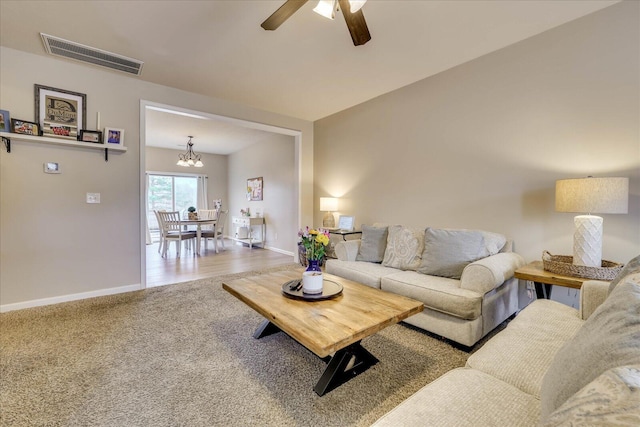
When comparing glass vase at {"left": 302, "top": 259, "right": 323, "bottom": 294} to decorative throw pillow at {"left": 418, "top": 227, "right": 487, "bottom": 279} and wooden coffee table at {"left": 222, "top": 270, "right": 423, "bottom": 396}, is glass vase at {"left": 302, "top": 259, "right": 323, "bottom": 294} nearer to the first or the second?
wooden coffee table at {"left": 222, "top": 270, "right": 423, "bottom": 396}

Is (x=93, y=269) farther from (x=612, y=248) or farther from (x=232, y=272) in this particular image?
(x=612, y=248)

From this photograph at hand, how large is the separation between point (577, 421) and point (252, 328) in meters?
2.20

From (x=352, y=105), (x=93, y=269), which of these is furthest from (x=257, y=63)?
(x=93, y=269)

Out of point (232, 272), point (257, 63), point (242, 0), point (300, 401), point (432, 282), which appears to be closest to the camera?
point (300, 401)

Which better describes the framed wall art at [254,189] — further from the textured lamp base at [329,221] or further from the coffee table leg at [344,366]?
the coffee table leg at [344,366]

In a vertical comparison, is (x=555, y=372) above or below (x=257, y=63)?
below

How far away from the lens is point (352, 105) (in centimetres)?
415

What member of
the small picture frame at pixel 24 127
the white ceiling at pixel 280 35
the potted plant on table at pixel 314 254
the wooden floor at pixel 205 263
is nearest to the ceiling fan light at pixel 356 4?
the white ceiling at pixel 280 35

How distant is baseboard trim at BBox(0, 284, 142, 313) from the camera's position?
2.65 m

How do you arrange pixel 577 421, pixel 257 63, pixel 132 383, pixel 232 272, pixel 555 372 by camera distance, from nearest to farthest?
pixel 577 421 < pixel 555 372 < pixel 132 383 < pixel 257 63 < pixel 232 272

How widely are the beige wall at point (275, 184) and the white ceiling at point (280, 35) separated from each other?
227 cm

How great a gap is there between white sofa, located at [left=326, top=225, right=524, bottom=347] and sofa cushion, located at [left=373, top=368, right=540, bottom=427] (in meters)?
0.99

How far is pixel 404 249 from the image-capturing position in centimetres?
275

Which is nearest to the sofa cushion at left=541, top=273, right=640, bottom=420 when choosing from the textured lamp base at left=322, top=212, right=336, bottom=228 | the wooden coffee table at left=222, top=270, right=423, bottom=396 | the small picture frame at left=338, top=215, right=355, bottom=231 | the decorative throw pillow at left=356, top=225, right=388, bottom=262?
the wooden coffee table at left=222, top=270, right=423, bottom=396
